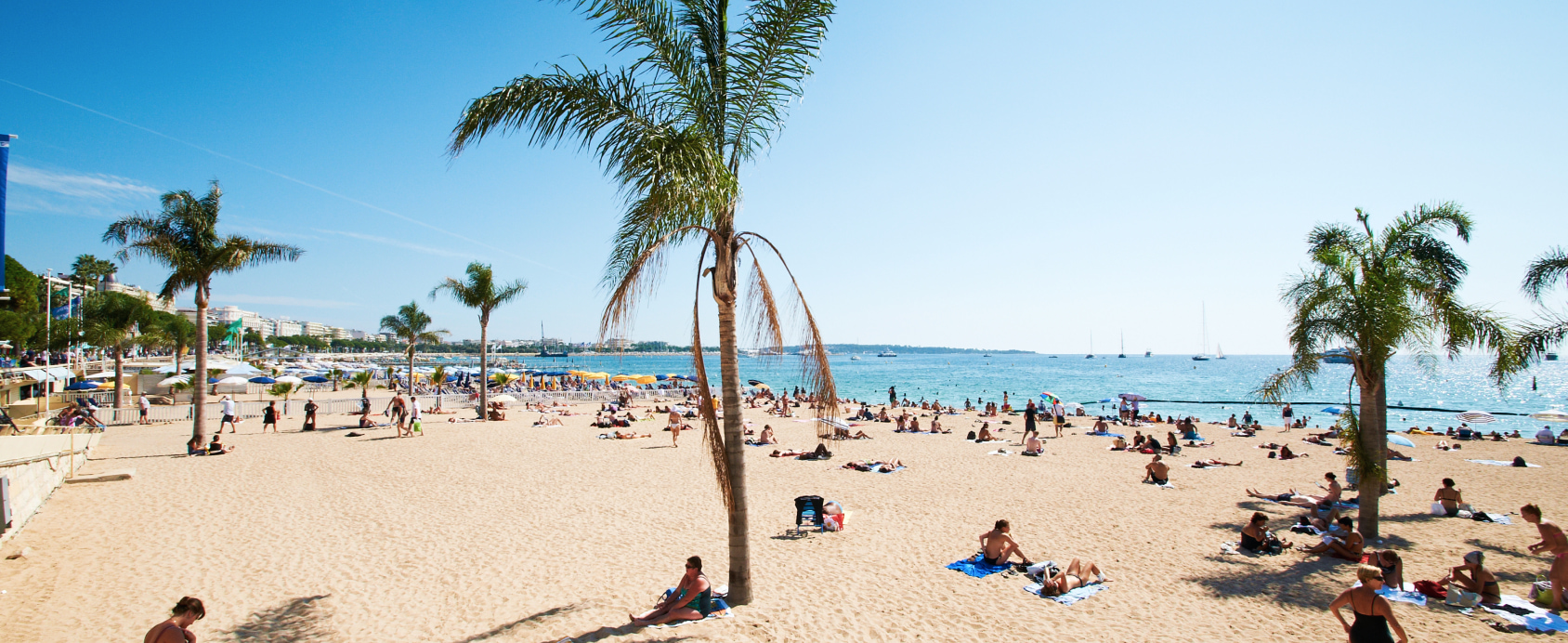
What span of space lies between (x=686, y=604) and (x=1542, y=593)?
9196 millimetres

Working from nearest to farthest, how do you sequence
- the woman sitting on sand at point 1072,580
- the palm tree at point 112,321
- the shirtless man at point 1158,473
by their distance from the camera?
1. the woman sitting on sand at point 1072,580
2. the shirtless man at point 1158,473
3. the palm tree at point 112,321

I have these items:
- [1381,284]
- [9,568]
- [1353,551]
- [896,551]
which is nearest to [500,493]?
[9,568]

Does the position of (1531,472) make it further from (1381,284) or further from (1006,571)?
(1006,571)

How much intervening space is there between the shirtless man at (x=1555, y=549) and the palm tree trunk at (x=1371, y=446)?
1.42 meters

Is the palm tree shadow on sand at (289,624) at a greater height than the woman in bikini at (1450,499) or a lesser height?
lesser

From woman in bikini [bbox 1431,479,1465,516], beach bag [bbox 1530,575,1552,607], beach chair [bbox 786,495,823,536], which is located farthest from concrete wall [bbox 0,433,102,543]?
woman in bikini [bbox 1431,479,1465,516]

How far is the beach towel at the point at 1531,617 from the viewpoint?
6066mm

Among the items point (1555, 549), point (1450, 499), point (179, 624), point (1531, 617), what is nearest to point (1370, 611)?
point (1531, 617)

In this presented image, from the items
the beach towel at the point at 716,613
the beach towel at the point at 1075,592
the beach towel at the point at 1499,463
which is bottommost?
the beach towel at the point at 1499,463

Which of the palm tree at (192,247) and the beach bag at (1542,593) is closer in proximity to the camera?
the beach bag at (1542,593)

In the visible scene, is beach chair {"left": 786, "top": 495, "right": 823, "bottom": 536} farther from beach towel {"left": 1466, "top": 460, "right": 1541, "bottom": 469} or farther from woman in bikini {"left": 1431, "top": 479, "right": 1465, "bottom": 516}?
beach towel {"left": 1466, "top": 460, "right": 1541, "bottom": 469}

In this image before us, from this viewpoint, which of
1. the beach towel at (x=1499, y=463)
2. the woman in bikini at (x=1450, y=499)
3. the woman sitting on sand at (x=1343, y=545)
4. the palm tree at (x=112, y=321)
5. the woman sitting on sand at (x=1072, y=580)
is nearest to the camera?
the woman sitting on sand at (x=1072, y=580)

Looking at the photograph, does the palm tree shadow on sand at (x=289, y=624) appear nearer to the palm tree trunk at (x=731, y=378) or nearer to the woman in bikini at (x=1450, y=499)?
the palm tree trunk at (x=731, y=378)

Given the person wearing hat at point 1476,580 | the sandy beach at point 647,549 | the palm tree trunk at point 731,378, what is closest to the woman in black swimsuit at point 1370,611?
the sandy beach at point 647,549
